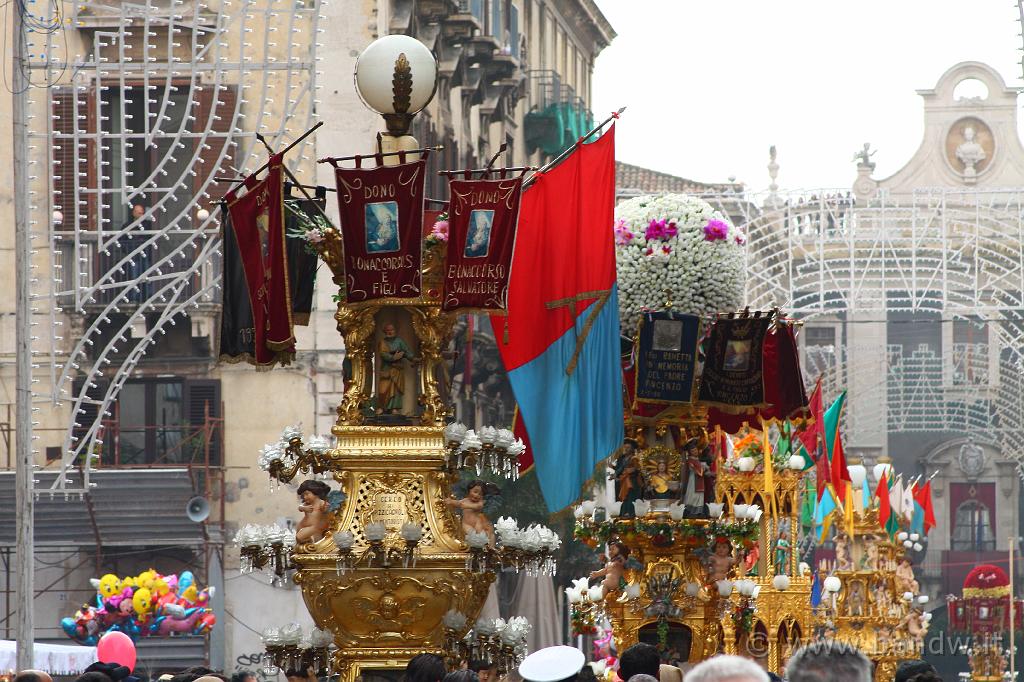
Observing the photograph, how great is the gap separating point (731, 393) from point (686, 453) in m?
0.54

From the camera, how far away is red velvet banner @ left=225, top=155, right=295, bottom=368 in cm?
1116

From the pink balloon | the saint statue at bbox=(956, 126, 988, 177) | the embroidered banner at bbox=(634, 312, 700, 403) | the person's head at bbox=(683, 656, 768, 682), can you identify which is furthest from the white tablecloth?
the saint statue at bbox=(956, 126, 988, 177)

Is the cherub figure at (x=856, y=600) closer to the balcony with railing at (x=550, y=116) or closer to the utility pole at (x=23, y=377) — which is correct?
the utility pole at (x=23, y=377)

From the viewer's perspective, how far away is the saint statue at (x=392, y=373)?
11125 millimetres

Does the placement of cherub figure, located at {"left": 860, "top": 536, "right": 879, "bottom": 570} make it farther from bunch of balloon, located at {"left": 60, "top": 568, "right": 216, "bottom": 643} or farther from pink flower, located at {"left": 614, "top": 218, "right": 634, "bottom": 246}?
pink flower, located at {"left": 614, "top": 218, "right": 634, "bottom": 246}

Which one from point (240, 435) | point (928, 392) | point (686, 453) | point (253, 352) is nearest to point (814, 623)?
point (686, 453)

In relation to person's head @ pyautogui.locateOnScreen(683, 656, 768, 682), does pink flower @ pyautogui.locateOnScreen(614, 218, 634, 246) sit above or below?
above

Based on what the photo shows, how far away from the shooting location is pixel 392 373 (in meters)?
11.2

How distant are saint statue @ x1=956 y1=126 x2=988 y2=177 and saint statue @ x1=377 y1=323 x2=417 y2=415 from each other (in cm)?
5537

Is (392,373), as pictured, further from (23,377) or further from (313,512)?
(23,377)

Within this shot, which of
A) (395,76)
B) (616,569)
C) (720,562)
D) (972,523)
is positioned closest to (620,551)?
(616,569)

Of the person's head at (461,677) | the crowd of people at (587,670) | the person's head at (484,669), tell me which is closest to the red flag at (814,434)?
the crowd of people at (587,670)

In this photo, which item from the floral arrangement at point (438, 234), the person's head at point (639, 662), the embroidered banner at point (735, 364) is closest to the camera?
the person's head at point (639, 662)

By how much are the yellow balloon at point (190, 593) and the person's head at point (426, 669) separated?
59.6ft
